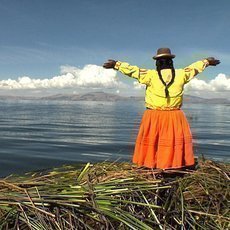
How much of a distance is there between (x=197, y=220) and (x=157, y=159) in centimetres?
170

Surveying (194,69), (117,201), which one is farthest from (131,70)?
(117,201)

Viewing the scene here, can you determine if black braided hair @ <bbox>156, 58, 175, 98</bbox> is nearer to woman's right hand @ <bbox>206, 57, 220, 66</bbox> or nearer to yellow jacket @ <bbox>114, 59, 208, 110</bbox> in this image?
yellow jacket @ <bbox>114, 59, 208, 110</bbox>

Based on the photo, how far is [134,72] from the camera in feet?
23.9

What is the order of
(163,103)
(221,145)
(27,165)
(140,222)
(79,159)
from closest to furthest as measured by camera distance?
(140,222) → (163,103) → (27,165) → (79,159) → (221,145)

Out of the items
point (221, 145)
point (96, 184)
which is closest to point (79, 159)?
point (221, 145)

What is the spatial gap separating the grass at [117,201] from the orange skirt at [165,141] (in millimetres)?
404

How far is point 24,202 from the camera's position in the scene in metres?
5.18

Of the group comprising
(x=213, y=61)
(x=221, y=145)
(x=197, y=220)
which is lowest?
(x=221, y=145)

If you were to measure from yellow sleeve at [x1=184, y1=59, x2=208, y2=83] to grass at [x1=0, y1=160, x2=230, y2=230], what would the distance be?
180 centimetres

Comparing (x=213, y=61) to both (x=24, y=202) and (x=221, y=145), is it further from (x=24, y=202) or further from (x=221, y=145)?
(x=221, y=145)

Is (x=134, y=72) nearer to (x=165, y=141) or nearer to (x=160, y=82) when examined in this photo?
(x=160, y=82)

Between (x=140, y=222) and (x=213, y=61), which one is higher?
(x=213, y=61)

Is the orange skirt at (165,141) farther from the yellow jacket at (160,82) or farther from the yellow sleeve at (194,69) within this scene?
the yellow sleeve at (194,69)

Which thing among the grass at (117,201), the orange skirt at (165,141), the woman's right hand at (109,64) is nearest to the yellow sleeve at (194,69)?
the orange skirt at (165,141)
